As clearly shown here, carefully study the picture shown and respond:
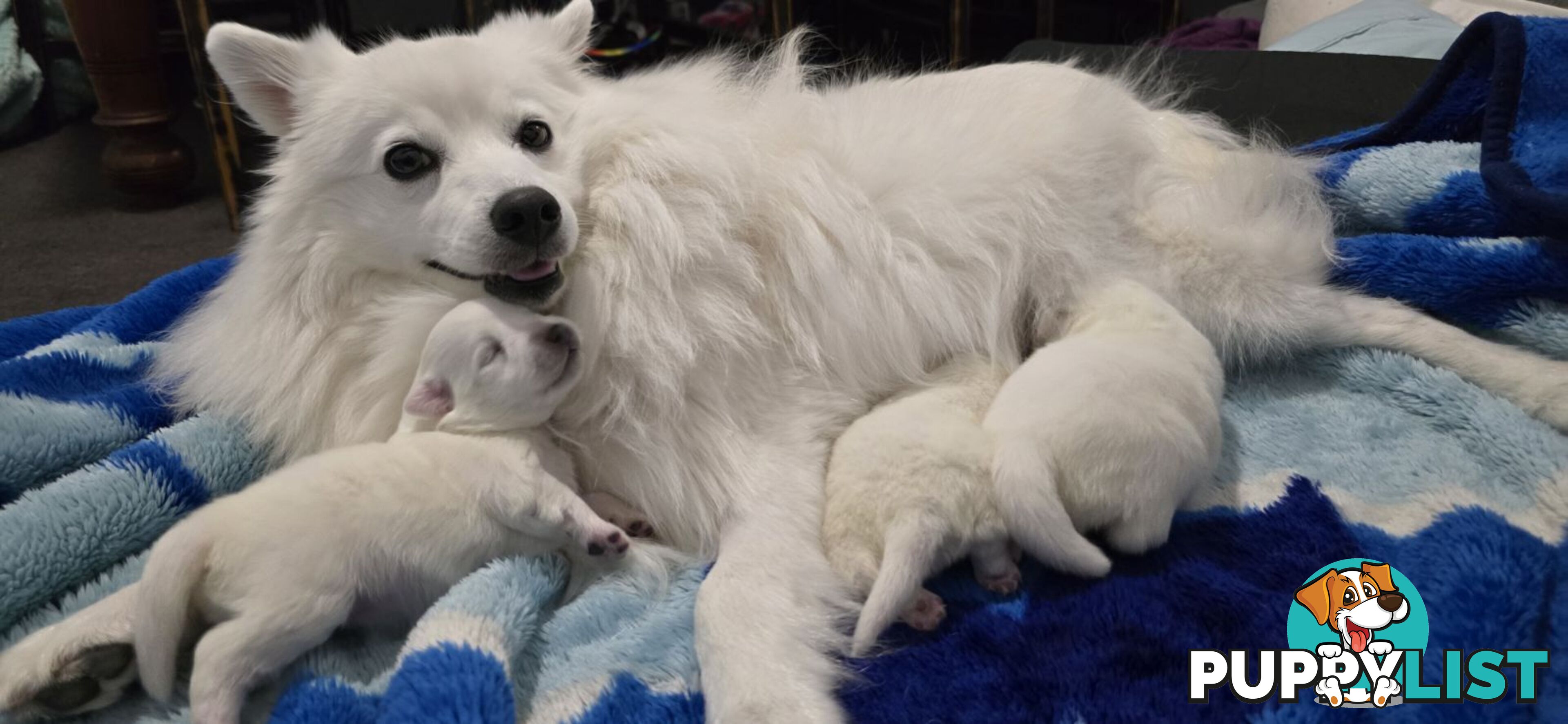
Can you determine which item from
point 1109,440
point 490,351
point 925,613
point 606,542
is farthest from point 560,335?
point 1109,440

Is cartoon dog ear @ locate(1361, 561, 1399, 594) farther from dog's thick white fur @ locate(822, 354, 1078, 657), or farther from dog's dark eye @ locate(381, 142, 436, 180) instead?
dog's dark eye @ locate(381, 142, 436, 180)

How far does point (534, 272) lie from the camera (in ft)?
4.23

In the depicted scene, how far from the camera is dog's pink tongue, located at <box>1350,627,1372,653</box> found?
1014 millimetres

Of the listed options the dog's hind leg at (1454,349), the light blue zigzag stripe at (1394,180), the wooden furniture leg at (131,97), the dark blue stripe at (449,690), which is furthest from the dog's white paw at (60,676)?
the wooden furniture leg at (131,97)

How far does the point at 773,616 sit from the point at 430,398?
0.53 metres

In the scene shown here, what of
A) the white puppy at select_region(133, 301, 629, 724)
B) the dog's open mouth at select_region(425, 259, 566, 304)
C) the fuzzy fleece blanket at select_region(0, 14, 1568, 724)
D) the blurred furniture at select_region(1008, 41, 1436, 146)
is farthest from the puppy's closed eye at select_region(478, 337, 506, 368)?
the blurred furniture at select_region(1008, 41, 1436, 146)

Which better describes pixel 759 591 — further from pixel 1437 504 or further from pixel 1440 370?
pixel 1440 370

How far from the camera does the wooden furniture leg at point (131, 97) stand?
2934 millimetres

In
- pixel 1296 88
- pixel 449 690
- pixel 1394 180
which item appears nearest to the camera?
pixel 449 690

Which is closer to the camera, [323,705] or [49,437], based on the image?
[323,705]

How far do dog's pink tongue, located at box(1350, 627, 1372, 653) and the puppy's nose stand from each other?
3.24 feet

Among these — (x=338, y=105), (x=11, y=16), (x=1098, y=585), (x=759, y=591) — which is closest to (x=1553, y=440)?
(x=1098, y=585)

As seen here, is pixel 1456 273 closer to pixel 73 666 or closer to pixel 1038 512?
pixel 1038 512

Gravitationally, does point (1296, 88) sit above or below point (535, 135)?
below
